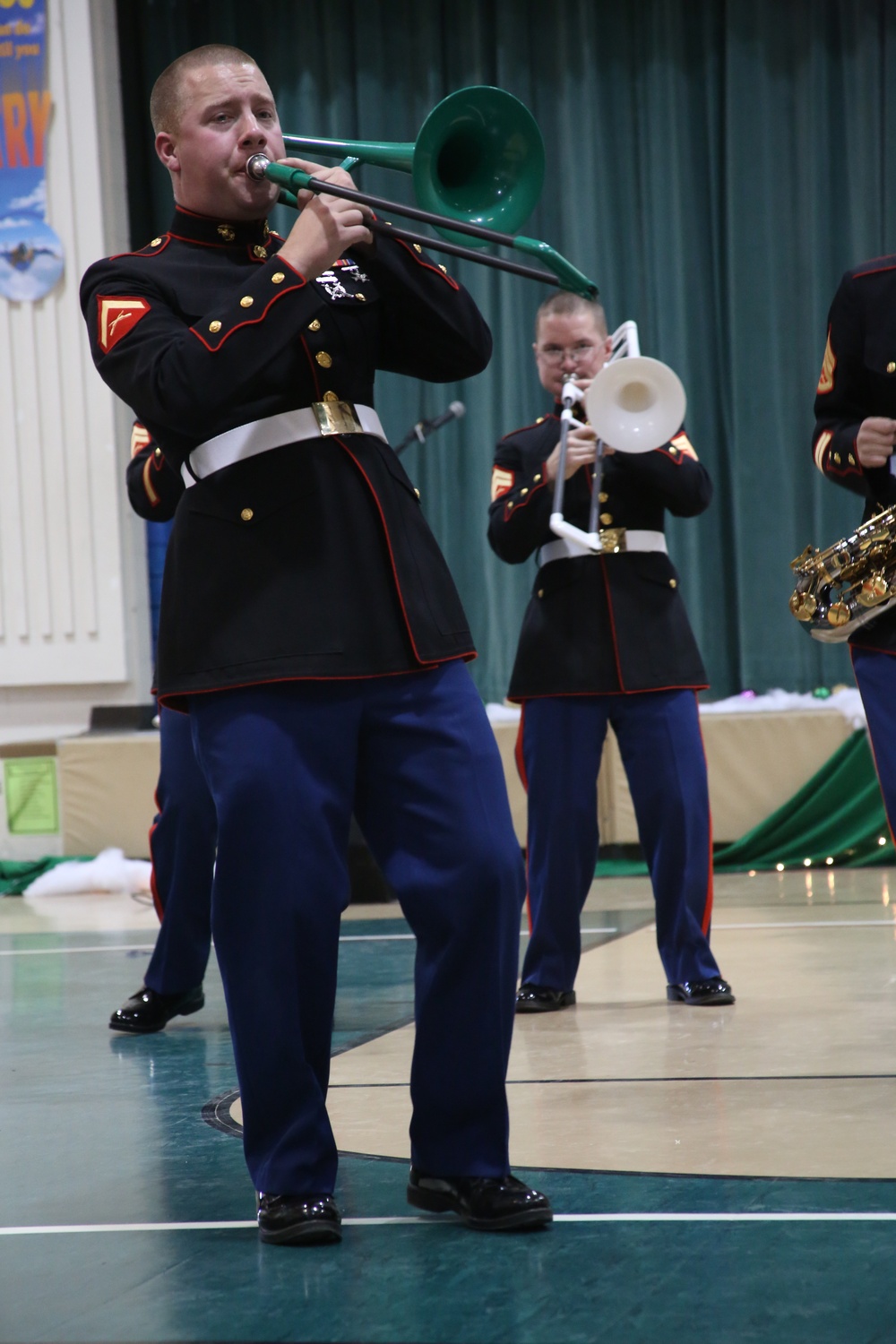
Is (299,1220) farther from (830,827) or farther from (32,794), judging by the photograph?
(32,794)

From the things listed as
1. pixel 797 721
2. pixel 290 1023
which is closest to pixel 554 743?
pixel 290 1023

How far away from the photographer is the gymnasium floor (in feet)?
5.38

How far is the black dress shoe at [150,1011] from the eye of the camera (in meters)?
3.33

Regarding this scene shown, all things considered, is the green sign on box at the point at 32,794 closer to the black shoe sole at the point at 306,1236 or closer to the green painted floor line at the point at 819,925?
the green painted floor line at the point at 819,925

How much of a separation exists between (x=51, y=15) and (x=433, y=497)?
8.54ft

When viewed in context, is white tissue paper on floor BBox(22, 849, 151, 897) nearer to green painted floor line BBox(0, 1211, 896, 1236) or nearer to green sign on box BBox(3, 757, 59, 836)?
green sign on box BBox(3, 757, 59, 836)

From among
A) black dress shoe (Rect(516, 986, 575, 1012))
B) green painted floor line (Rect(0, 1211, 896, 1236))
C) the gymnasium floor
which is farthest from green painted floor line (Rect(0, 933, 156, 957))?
green painted floor line (Rect(0, 1211, 896, 1236))

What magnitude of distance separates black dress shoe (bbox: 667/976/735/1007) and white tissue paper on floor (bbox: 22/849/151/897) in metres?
3.03

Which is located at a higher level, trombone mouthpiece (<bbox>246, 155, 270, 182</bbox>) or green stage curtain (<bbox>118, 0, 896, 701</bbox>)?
green stage curtain (<bbox>118, 0, 896, 701</bbox>)

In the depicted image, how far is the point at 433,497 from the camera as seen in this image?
6875 millimetres

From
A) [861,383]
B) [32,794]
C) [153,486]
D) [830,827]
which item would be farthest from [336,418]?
[32,794]

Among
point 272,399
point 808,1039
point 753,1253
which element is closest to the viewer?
point 753,1253

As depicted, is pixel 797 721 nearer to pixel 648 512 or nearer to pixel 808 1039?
pixel 648 512

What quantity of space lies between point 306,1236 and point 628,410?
1.98 metres
